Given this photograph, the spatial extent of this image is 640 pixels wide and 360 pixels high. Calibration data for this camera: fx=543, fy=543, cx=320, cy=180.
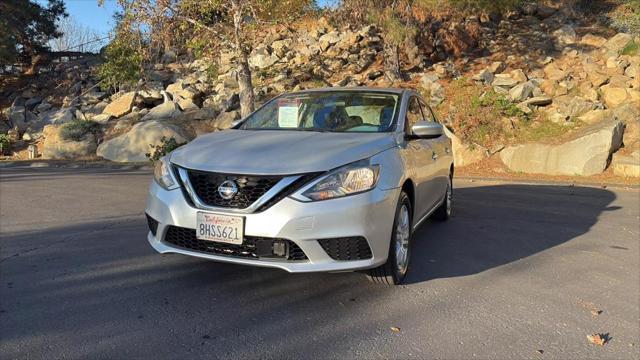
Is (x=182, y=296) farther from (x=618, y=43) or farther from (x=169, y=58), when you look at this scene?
(x=169, y=58)

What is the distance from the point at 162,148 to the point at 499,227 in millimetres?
10917

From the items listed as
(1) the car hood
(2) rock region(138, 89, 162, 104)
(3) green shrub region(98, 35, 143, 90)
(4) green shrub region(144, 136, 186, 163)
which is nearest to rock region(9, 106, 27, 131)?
(3) green shrub region(98, 35, 143, 90)

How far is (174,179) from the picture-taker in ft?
13.4

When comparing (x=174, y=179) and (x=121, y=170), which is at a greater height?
(x=174, y=179)

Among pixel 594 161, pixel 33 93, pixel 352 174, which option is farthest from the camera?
pixel 33 93

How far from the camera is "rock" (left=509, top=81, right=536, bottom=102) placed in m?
15.4

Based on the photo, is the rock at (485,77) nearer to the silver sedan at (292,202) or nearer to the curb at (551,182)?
the curb at (551,182)

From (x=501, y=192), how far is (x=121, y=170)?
29.5 ft

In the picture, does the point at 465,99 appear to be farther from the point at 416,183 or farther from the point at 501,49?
the point at 416,183

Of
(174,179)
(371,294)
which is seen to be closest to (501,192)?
(371,294)

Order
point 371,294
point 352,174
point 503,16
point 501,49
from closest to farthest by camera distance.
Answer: point 352,174 < point 371,294 < point 501,49 < point 503,16

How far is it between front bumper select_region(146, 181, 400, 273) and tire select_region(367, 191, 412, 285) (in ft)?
0.65

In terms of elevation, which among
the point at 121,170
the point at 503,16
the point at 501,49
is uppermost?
the point at 503,16

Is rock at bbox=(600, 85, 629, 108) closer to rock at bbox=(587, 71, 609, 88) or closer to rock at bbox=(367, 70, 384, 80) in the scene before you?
rock at bbox=(587, 71, 609, 88)
